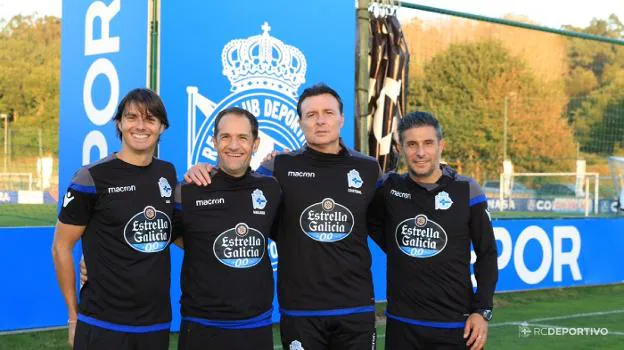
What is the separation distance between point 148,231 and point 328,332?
89cm

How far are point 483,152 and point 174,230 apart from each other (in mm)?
27915

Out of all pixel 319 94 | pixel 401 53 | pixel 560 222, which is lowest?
pixel 560 222

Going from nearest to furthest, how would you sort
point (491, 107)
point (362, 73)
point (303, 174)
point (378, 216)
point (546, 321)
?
point (303, 174)
point (378, 216)
point (362, 73)
point (546, 321)
point (491, 107)

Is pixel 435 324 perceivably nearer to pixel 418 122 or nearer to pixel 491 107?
pixel 418 122

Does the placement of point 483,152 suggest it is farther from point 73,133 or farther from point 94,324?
point 94,324

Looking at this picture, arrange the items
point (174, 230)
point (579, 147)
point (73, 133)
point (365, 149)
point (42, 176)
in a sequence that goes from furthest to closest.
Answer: point (579, 147) < point (42, 176) < point (365, 149) < point (73, 133) < point (174, 230)

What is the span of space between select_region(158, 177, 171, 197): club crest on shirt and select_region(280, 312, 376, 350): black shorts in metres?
0.74

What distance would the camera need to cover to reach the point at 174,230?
354 centimetres

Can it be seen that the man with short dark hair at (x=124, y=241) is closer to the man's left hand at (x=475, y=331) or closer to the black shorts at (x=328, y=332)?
the black shorts at (x=328, y=332)

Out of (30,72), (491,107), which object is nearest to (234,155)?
(30,72)

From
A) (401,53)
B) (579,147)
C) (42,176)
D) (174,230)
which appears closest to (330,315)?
(174,230)

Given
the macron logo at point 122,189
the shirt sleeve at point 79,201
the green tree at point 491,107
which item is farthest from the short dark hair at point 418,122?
the green tree at point 491,107

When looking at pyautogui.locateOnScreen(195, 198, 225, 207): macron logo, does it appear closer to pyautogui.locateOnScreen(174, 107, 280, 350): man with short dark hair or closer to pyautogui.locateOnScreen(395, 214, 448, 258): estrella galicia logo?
pyautogui.locateOnScreen(174, 107, 280, 350): man with short dark hair

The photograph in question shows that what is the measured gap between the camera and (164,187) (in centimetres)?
348
